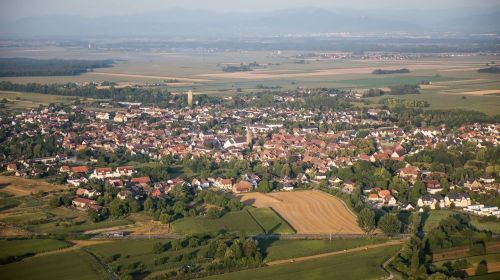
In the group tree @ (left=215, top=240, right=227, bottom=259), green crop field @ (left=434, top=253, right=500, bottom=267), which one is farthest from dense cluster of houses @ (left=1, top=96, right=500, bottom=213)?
tree @ (left=215, top=240, right=227, bottom=259)

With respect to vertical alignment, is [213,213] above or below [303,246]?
above

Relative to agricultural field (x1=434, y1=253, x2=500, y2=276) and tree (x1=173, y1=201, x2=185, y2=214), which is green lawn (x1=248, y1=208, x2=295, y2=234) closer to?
tree (x1=173, y1=201, x2=185, y2=214)

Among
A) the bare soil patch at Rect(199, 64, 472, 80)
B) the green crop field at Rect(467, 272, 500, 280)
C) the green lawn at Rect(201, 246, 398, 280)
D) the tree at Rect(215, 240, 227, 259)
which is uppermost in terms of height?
the tree at Rect(215, 240, 227, 259)

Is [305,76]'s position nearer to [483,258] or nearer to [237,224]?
[237,224]

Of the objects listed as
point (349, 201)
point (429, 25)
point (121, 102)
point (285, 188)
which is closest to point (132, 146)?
point (285, 188)

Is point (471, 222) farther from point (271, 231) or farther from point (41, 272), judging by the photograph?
point (41, 272)

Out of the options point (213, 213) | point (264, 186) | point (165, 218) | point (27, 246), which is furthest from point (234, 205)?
point (27, 246)
